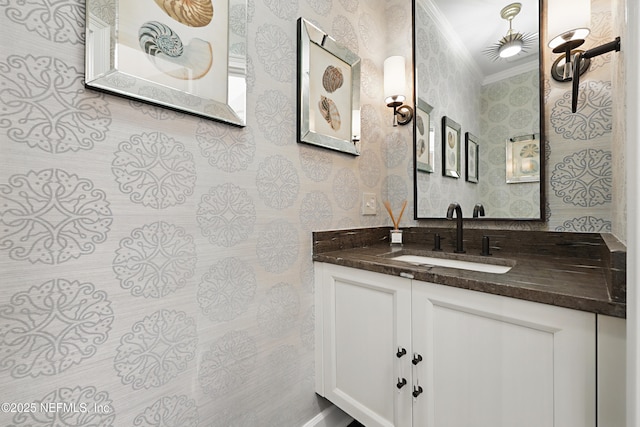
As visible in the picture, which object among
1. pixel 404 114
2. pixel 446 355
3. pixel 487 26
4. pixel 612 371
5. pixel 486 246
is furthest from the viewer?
pixel 404 114

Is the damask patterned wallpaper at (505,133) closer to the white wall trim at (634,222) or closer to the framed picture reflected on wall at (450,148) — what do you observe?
the framed picture reflected on wall at (450,148)

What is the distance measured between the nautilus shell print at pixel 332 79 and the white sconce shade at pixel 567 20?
0.85 metres

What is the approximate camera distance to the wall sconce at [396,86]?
1485 millimetres

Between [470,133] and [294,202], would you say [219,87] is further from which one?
[470,133]

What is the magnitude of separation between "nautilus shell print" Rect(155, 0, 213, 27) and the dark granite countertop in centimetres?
85

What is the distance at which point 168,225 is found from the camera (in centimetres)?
77

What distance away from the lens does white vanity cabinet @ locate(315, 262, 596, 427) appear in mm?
607

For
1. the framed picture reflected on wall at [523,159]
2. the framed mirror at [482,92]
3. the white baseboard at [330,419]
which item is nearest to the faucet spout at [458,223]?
the framed mirror at [482,92]

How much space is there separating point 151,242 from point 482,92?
151 centimetres

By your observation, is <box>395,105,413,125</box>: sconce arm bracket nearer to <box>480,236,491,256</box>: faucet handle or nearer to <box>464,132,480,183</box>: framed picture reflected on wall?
<box>464,132,480,183</box>: framed picture reflected on wall

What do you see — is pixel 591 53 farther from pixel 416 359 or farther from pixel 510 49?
pixel 416 359

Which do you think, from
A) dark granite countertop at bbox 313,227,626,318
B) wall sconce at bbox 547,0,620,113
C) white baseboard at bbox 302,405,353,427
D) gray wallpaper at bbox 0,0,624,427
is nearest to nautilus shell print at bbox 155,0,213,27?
gray wallpaper at bbox 0,0,624,427

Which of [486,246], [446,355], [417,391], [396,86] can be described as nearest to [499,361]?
[446,355]

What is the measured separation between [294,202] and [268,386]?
71 cm
